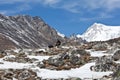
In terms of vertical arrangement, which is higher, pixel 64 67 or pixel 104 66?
pixel 64 67

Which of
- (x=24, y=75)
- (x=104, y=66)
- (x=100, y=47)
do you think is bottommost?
(x=24, y=75)

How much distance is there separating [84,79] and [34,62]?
20.1m

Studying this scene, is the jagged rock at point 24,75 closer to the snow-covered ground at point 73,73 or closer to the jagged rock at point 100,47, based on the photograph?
the snow-covered ground at point 73,73

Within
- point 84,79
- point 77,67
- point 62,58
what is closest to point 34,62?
point 62,58

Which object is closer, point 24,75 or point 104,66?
point 24,75

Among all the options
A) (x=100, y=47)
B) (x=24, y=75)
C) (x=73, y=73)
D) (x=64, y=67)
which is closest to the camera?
(x=24, y=75)

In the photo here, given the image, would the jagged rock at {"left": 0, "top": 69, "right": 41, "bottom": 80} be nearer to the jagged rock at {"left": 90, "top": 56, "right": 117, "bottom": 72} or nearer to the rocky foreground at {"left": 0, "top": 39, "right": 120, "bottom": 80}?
the rocky foreground at {"left": 0, "top": 39, "right": 120, "bottom": 80}

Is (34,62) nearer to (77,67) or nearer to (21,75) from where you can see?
(77,67)

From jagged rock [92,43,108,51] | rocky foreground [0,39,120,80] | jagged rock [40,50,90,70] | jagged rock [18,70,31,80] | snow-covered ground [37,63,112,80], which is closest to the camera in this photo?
snow-covered ground [37,63,112,80]

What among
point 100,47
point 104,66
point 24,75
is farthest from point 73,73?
point 100,47

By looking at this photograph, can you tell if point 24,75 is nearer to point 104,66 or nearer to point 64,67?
point 64,67

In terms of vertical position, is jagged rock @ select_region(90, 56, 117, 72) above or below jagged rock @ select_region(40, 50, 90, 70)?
below

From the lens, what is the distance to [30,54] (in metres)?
70.4

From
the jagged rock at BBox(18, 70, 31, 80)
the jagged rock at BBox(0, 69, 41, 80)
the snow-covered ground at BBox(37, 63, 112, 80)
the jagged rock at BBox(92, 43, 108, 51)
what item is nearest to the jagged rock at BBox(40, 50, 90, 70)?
the snow-covered ground at BBox(37, 63, 112, 80)
